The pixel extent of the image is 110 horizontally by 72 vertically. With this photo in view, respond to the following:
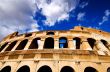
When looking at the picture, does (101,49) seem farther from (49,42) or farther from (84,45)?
(49,42)

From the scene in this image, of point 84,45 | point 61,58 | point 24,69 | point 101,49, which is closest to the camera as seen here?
point 61,58

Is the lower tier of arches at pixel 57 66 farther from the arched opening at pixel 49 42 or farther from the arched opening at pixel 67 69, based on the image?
the arched opening at pixel 49 42

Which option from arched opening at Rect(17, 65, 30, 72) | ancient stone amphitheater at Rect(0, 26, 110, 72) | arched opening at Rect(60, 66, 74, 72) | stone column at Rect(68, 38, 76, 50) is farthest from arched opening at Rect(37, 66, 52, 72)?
stone column at Rect(68, 38, 76, 50)

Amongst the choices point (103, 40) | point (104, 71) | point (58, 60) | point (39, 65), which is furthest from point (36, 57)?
point (103, 40)

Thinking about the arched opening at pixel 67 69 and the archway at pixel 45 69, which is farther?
the archway at pixel 45 69

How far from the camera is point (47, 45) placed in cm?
2445

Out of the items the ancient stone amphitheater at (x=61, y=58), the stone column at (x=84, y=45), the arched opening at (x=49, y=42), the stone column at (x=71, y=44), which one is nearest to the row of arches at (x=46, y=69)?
the ancient stone amphitheater at (x=61, y=58)

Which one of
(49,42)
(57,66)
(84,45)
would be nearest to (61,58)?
(57,66)

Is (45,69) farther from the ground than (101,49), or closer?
closer

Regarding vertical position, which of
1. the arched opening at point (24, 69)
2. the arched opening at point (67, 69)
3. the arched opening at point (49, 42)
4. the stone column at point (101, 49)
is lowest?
the arched opening at point (67, 69)

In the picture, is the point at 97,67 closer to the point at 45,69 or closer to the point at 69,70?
the point at 69,70

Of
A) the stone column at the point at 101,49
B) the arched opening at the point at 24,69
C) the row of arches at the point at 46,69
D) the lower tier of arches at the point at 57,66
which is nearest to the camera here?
the lower tier of arches at the point at 57,66

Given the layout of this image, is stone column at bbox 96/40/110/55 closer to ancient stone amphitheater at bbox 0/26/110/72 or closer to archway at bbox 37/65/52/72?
ancient stone amphitheater at bbox 0/26/110/72

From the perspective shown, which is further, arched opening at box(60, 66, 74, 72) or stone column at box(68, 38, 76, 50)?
stone column at box(68, 38, 76, 50)
